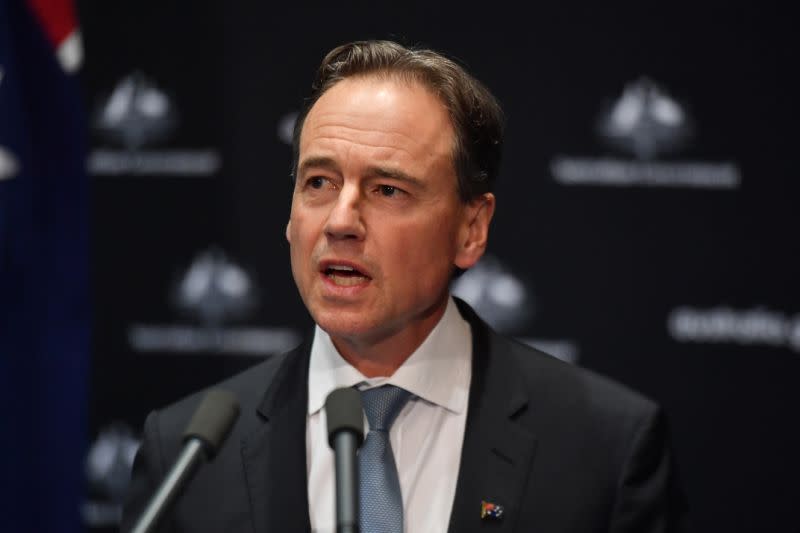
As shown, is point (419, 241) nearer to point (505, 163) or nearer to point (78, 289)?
point (78, 289)

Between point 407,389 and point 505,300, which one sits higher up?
point 407,389

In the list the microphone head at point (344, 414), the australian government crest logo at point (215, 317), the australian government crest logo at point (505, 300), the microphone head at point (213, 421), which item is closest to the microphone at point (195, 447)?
the microphone head at point (213, 421)

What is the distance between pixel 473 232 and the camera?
248 centimetres

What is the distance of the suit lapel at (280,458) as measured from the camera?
2.20 meters

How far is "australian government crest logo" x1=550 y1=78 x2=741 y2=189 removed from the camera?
12.0ft

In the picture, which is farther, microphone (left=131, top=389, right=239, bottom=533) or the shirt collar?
Result: the shirt collar

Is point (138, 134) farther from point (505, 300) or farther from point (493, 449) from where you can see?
point (493, 449)

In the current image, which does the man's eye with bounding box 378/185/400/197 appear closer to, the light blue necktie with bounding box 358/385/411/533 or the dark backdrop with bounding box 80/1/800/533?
the light blue necktie with bounding box 358/385/411/533

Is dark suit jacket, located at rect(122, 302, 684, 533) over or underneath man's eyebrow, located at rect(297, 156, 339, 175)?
underneath

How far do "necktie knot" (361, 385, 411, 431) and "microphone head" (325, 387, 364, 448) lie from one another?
2.49 ft

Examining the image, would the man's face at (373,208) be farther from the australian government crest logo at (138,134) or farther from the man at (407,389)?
the australian government crest logo at (138,134)

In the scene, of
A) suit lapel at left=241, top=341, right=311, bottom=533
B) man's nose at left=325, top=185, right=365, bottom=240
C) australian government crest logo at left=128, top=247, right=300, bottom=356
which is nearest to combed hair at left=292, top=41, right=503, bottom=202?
man's nose at left=325, top=185, right=365, bottom=240

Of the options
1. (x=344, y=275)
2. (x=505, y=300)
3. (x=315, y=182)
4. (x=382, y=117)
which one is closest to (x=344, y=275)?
(x=344, y=275)

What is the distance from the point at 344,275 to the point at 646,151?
184 cm
